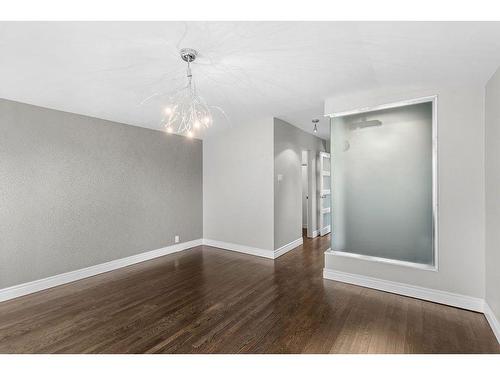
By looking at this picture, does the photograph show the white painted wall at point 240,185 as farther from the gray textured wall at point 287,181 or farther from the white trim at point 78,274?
the white trim at point 78,274

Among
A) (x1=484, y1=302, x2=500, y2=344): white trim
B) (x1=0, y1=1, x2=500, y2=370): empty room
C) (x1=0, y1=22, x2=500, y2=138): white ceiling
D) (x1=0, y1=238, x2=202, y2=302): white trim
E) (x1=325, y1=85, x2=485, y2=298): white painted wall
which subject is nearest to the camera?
(x1=0, y1=22, x2=500, y2=138): white ceiling

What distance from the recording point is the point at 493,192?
7.87 feet

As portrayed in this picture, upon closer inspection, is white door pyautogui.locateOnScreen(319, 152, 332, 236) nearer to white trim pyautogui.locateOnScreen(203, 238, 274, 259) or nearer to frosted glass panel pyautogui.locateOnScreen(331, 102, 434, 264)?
white trim pyautogui.locateOnScreen(203, 238, 274, 259)

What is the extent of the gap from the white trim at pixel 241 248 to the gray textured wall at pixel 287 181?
219mm

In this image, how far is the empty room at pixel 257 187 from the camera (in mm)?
2068

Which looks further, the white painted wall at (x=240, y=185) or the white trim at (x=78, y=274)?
the white painted wall at (x=240, y=185)

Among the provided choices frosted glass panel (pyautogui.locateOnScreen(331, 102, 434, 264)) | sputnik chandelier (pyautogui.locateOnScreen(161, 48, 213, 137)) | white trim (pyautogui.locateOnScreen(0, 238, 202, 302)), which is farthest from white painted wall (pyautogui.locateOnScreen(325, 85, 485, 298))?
white trim (pyautogui.locateOnScreen(0, 238, 202, 302))

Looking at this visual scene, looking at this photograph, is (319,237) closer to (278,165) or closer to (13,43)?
(278,165)

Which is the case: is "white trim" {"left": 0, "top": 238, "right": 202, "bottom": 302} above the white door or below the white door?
below

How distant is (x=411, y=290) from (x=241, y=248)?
9.61ft

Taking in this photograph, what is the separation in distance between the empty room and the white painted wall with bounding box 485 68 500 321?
3 centimetres

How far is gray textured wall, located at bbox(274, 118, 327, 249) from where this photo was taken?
471 cm

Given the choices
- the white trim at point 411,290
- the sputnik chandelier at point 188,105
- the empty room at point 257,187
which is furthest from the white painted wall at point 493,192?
the sputnik chandelier at point 188,105

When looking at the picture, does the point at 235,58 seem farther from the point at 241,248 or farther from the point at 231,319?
the point at 241,248
